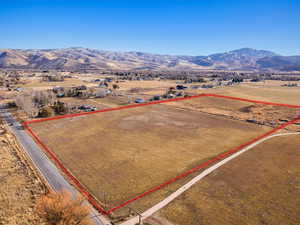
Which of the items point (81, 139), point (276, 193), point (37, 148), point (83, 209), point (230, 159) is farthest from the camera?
point (81, 139)

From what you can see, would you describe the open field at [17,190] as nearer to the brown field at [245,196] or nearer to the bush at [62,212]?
the bush at [62,212]

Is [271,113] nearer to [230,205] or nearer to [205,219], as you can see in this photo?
[230,205]

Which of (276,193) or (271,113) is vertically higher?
(271,113)

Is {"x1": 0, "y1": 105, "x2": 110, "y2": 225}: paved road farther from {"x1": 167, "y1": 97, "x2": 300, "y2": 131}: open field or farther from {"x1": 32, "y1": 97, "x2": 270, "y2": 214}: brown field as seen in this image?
{"x1": 167, "y1": 97, "x2": 300, "y2": 131}: open field

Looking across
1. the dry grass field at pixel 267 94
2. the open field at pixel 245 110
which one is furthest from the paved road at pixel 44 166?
the dry grass field at pixel 267 94

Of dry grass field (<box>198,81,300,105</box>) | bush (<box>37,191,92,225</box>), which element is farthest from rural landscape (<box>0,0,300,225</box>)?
dry grass field (<box>198,81,300,105</box>)

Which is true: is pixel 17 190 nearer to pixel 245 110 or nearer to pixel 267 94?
pixel 245 110

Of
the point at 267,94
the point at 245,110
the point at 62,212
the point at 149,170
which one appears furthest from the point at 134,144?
the point at 267,94

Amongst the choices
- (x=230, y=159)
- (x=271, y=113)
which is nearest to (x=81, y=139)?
(x=230, y=159)
